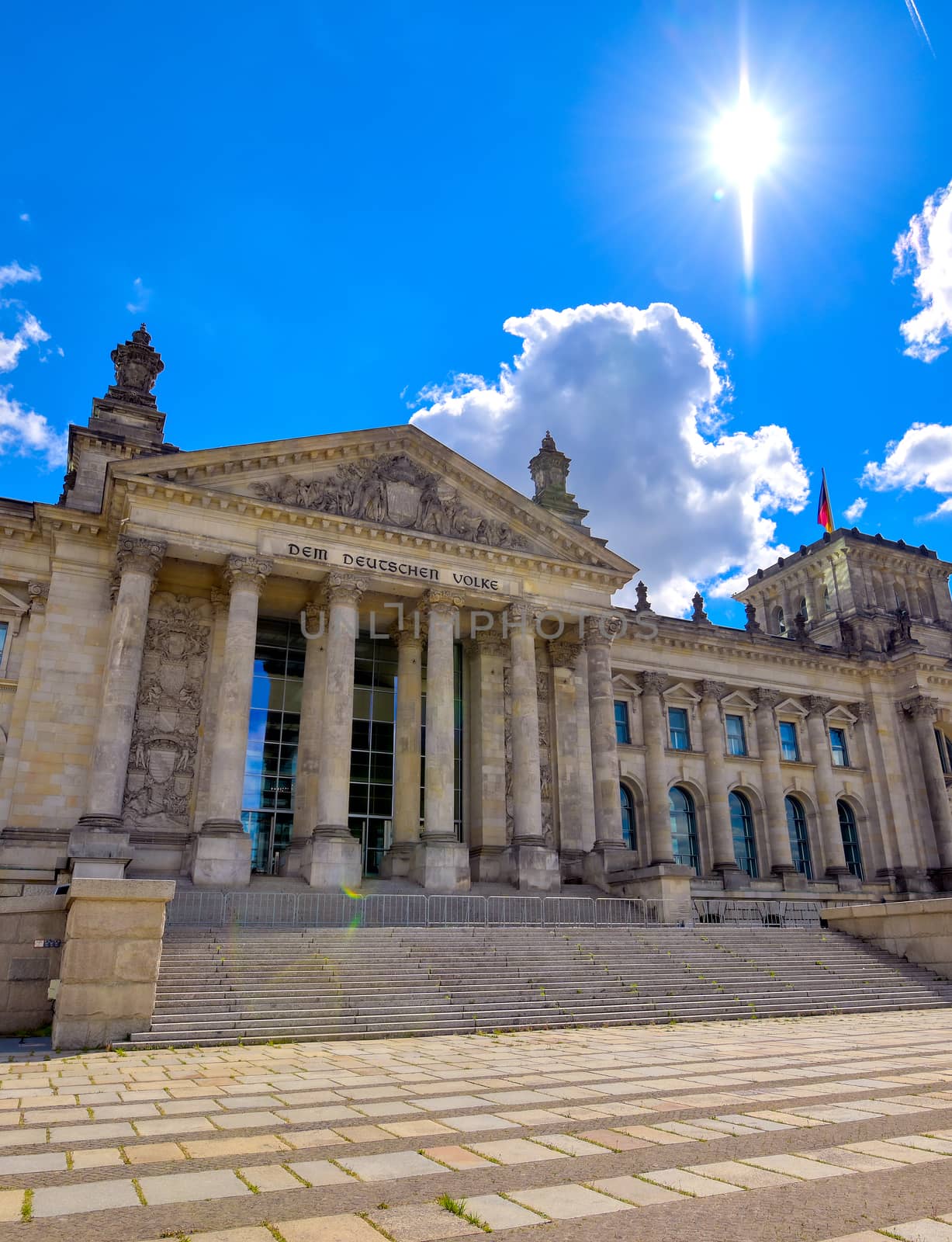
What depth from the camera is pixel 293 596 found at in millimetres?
32281

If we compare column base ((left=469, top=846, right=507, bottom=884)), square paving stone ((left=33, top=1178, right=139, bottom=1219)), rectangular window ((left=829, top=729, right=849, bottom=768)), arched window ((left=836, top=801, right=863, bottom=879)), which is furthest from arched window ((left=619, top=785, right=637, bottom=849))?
square paving stone ((left=33, top=1178, right=139, bottom=1219))

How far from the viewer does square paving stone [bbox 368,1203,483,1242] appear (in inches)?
198

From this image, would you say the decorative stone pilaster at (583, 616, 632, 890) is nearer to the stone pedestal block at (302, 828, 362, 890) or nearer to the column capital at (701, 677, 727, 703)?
the stone pedestal block at (302, 828, 362, 890)

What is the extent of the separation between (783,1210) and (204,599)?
93.7ft

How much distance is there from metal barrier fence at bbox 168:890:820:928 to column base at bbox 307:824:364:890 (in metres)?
0.76

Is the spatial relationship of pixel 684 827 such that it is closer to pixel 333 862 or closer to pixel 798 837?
pixel 798 837

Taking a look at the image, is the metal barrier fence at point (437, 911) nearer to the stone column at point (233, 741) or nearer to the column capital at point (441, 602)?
the stone column at point (233, 741)

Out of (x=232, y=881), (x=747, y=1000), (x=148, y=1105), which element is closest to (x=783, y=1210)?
(x=148, y=1105)

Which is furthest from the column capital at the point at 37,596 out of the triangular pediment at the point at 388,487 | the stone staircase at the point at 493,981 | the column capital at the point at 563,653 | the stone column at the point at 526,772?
the column capital at the point at 563,653

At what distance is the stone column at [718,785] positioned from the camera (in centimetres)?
4031

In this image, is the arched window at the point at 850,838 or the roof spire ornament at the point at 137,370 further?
the arched window at the point at 850,838

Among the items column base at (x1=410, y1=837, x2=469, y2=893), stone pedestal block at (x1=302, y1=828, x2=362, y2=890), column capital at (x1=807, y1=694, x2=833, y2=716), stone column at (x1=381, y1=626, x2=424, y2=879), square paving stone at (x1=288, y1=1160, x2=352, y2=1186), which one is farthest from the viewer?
column capital at (x1=807, y1=694, x2=833, y2=716)

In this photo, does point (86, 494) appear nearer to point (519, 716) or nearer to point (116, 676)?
point (116, 676)

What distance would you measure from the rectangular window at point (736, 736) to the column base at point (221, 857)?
25850 millimetres
